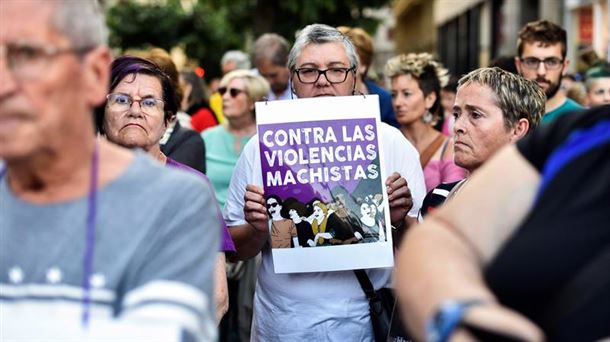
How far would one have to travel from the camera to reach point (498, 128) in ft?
16.7

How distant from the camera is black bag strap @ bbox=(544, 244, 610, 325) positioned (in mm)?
2611

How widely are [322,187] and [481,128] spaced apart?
722mm

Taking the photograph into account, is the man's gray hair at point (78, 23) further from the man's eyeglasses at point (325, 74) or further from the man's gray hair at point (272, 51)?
the man's gray hair at point (272, 51)

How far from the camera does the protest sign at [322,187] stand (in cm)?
489

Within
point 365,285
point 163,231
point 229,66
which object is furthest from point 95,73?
A: point 229,66

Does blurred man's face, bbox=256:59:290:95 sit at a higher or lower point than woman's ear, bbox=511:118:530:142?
higher

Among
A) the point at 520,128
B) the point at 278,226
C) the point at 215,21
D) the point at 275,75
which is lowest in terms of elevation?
the point at 278,226

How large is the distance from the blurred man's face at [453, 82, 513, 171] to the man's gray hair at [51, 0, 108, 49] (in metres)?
2.63

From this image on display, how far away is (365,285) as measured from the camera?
5039mm

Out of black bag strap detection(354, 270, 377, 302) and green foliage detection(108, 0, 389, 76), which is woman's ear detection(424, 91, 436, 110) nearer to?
black bag strap detection(354, 270, 377, 302)

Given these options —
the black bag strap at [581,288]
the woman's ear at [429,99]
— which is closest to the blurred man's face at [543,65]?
the woman's ear at [429,99]

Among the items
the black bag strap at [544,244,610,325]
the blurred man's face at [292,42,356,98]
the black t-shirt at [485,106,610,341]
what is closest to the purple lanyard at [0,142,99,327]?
the black t-shirt at [485,106,610,341]

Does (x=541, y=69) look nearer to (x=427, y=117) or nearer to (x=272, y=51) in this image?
(x=427, y=117)

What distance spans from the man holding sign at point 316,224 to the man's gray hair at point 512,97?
0.44 metres
